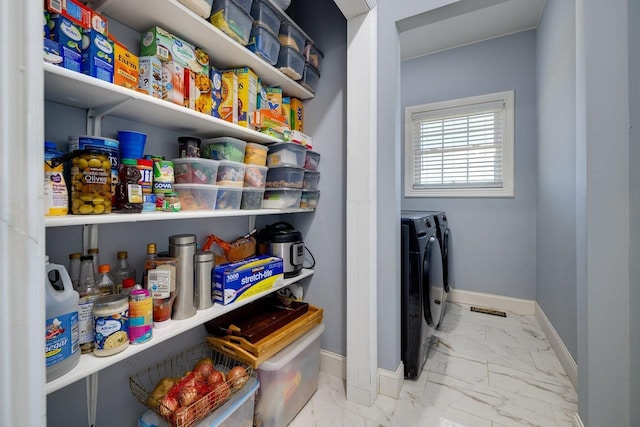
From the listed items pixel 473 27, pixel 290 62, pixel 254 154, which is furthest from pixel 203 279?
pixel 473 27

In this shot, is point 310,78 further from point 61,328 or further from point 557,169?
point 557,169

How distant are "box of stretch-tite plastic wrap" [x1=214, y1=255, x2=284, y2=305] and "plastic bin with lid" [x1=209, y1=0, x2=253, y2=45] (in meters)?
1.05

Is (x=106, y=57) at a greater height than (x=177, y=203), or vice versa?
(x=106, y=57)

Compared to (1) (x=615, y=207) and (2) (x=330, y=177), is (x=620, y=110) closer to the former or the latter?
(1) (x=615, y=207)

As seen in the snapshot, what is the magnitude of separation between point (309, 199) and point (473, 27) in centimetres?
261

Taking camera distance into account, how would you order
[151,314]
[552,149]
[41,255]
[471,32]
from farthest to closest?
[471,32], [552,149], [151,314], [41,255]

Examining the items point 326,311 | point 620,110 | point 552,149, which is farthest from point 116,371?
point 552,149

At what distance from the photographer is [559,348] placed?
6.24 ft

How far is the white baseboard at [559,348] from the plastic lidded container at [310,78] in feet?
7.98

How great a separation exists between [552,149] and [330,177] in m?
1.87

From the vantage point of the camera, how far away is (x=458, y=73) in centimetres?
299

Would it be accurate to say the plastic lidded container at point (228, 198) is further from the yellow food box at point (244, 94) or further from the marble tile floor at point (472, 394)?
the marble tile floor at point (472, 394)

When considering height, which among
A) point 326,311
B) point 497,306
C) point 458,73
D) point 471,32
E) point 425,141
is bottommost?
point 497,306

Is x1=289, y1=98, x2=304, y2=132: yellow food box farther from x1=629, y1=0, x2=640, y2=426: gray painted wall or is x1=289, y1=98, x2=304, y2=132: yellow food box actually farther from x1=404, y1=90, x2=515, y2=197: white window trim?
x1=404, y1=90, x2=515, y2=197: white window trim
